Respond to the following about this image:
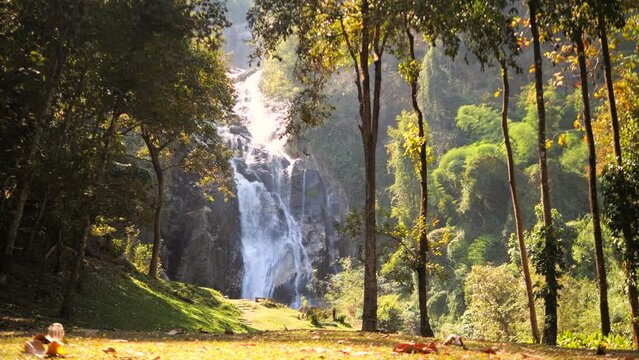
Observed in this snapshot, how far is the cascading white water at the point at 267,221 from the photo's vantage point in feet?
137

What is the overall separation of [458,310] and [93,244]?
2926 cm

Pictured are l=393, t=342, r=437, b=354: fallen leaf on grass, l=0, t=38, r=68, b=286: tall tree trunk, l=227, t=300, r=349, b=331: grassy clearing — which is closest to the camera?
l=393, t=342, r=437, b=354: fallen leaf on grass

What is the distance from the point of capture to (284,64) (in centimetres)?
6619

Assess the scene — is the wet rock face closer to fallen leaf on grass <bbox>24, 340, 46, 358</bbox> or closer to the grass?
the grass

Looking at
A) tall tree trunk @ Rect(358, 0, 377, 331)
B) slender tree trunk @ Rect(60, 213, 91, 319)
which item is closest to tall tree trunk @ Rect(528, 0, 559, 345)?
tall tree trunk @ Rect(358, 0, 377, 331)

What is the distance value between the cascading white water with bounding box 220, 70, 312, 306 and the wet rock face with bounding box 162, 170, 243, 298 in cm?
127

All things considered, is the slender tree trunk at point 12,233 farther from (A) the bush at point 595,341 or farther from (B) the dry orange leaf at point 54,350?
(A) the bush at point 595,341

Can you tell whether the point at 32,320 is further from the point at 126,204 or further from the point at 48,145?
the point at 48,145

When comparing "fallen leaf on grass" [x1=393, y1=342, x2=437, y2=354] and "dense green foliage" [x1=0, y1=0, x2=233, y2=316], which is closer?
"fallen leaf on grass" [x1=393, y1=342, x2=437, y2=354]

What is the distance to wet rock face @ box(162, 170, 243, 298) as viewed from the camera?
1447 inches

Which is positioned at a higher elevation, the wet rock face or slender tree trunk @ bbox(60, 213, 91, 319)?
the wet rock face

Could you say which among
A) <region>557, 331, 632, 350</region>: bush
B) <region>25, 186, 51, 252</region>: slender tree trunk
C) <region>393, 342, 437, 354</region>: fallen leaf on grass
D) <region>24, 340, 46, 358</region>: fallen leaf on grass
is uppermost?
<region>25, 186, 51, 252</region>: slender tree trunk

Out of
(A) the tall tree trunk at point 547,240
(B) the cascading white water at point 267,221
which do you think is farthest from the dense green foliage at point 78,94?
(B) the cascading white water at point 267,221

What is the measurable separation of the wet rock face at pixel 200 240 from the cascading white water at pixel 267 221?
127cm
